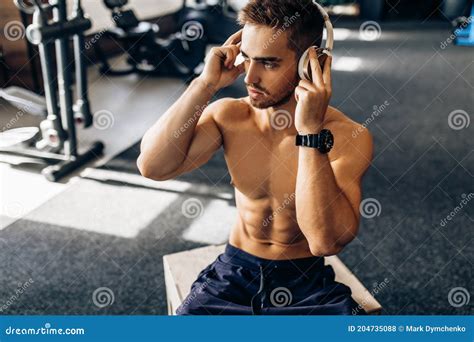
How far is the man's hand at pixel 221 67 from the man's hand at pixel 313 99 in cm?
22

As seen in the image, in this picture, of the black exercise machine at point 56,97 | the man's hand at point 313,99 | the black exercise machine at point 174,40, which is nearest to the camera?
the man's hand at point 313,99

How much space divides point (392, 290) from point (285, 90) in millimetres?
1290

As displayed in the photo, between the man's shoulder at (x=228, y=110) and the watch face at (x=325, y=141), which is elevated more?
the watch face at (x=325, y=141)

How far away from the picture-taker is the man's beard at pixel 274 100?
121 centimetres

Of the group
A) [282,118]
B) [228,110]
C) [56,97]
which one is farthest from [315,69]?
[56,97]

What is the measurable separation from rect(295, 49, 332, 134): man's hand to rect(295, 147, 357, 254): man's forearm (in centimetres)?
6

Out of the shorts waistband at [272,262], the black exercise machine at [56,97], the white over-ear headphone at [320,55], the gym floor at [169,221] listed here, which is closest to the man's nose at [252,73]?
the white over-ear headphone at [320,55]

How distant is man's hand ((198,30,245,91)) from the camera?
3.87ft

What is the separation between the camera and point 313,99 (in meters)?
1.03

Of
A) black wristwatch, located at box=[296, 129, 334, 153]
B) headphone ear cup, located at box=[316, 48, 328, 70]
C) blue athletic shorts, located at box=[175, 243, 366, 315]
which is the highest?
headphone ear cup, located at box=[316, 48, 328, 70]

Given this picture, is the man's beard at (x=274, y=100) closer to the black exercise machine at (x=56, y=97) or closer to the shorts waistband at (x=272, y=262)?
the shorts waistband at (x=272, y=262)

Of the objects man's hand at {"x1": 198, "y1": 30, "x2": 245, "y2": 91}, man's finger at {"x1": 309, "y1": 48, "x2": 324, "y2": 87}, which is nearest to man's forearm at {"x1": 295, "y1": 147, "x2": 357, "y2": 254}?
man's finger at {"x1": 309, "y1": 48, "x2": 324, "y2": 87}

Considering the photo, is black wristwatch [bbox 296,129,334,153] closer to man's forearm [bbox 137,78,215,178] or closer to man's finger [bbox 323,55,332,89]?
man's finger [bbox 323,55,332,89]
